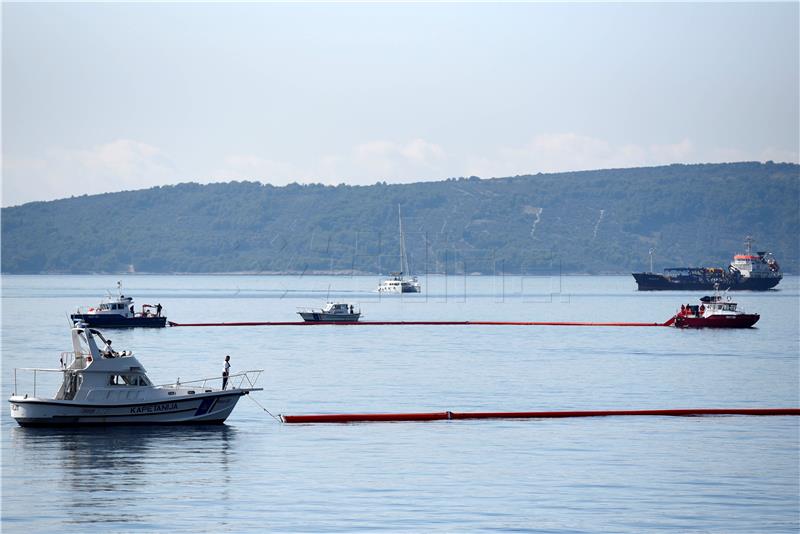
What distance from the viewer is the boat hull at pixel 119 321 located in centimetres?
15412

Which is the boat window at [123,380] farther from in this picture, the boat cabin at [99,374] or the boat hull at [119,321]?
the boat hull at [119,321]

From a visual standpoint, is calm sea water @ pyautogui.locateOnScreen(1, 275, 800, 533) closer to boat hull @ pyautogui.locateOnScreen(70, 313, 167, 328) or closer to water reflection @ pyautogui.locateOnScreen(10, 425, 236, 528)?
water reflection @ pyautogui.locateOnScreen(10, 425, 236, 528)

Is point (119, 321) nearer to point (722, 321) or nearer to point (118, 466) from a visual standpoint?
point (722, 321)

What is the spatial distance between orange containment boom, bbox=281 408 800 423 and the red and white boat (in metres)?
85.8

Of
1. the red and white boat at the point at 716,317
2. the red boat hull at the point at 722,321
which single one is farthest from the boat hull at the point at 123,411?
the red and white boat at the point at 716,317

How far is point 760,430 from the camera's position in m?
70.2

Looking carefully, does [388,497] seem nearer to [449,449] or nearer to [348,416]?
[449,449]

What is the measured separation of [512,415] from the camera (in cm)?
7444

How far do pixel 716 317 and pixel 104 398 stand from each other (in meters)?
112

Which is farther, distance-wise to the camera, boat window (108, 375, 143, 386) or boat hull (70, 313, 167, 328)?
boat hull (70, 313, 167, 328)

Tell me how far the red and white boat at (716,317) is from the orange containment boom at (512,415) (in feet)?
281

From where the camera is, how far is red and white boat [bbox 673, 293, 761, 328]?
162625 mm

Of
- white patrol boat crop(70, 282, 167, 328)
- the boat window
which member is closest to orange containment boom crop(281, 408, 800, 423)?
the boat window

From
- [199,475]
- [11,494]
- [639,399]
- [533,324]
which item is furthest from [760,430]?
[533,324]
